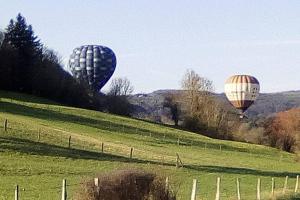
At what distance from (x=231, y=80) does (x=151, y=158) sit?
5964cm

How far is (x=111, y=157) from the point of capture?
48125mm

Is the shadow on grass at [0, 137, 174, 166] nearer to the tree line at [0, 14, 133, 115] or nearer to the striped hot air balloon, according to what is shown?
the tree line at [0, 14, 133, 115]

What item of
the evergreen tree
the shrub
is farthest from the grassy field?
the evergreen tree

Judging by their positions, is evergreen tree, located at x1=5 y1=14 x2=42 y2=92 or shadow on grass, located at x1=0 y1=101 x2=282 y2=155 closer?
shadow on grass, located at x1=0 y1=101 x2=282 y2=155

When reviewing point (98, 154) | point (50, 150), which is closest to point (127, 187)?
point (50, 150)

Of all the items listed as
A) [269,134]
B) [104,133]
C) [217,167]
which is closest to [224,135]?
[269,134]

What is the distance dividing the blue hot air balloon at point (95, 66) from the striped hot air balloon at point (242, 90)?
20309 millimetres

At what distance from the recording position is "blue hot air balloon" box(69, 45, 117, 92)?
110 m

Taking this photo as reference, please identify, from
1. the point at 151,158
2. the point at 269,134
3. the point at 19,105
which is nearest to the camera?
the point at 151,158

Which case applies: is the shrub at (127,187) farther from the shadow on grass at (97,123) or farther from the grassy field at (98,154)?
the shadow on grass at (97,123)

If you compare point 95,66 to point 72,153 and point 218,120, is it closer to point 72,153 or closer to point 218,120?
point 218,120

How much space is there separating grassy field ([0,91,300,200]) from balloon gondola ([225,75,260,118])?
20.3 m

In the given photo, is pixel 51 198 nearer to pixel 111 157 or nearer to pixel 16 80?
pixel 111 157

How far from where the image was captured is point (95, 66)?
10950 cm
